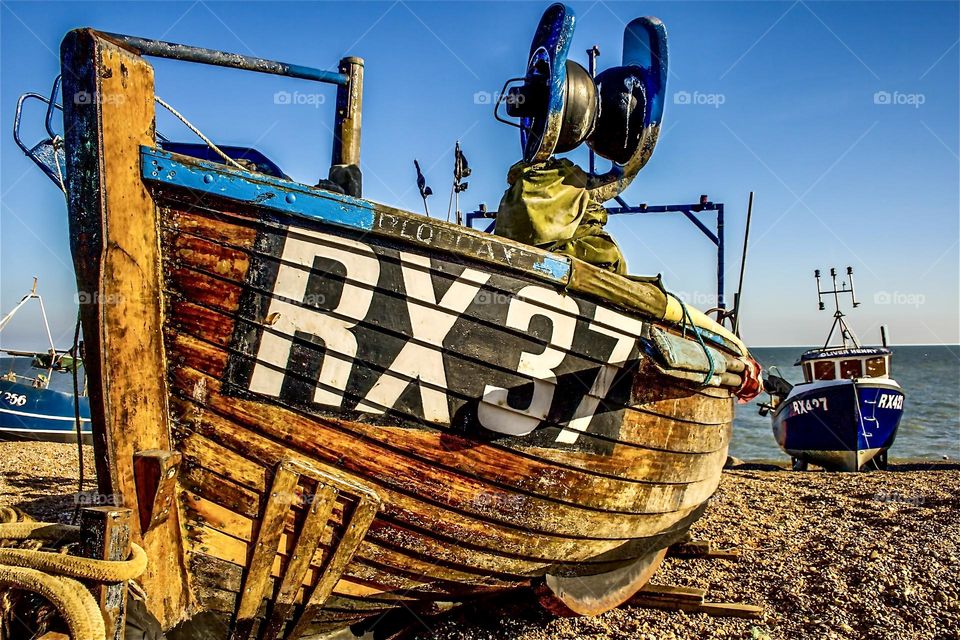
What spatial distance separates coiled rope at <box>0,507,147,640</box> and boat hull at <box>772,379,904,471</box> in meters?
13.1

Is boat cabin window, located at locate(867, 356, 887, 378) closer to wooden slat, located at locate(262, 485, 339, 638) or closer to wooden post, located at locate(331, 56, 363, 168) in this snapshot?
wooden post, located at locate(331, 56, 363, 168)

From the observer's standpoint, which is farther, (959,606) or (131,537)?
(959,606)

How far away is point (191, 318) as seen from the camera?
271 cm

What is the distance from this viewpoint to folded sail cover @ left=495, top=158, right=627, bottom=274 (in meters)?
3.46

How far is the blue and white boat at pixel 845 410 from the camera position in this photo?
12273 millimetres

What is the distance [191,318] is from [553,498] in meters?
1.92

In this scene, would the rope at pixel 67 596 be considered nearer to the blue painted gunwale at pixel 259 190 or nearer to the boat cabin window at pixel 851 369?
the blue painted gunwale at pixel 259 190

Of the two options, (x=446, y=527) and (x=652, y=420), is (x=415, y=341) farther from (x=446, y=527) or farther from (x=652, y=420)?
(x=652, y=420)

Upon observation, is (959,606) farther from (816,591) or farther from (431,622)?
(431,622)

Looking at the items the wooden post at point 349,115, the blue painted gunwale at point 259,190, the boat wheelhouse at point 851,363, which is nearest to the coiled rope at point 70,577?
the blue painted gunwale at point 259,190

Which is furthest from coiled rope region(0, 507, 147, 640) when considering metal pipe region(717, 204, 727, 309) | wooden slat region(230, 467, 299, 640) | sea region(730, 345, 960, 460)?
sea region(730, 345, 960, 460)

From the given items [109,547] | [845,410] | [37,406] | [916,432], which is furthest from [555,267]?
[916,432]

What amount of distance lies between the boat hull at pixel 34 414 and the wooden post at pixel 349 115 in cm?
1126

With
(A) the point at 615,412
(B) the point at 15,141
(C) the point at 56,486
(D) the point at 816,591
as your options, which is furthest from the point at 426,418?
(C) the point at 56,486
